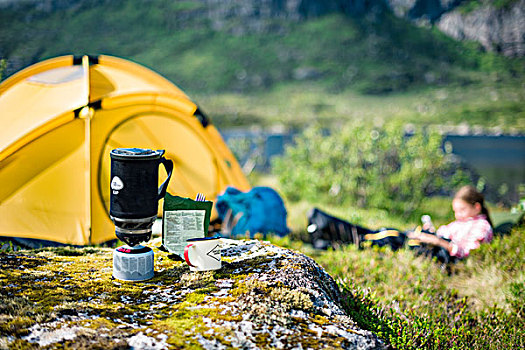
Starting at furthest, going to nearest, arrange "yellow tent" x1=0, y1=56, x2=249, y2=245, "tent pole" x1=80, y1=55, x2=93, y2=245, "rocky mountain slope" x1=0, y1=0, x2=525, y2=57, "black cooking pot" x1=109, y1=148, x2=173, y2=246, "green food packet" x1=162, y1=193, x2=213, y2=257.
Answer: "rocky mountain slope" x1=0, y1=0, x2=525, y2=57, "tent pole" x1=80, y1=55, x2=93, y2=245, "yellow tent" x1=0, y1=56, x2=249, y2=245, "green food packet" x1=162, y1=193, x2=213, y2=257, "black cooking pot" x1=109, y1=148, x2=173, y2=246

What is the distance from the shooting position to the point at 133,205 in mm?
3057

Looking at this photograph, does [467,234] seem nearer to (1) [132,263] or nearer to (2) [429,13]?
(1) [132,263]

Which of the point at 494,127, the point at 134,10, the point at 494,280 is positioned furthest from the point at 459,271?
the point at 134,10

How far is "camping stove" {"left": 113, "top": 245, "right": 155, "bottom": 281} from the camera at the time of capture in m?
3.11

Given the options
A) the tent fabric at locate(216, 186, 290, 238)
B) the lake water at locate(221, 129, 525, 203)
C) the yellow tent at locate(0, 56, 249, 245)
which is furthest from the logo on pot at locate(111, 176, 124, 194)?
the lake water at locate(221, 129, 525, 203)

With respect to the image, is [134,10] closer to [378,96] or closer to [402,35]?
[378,96]

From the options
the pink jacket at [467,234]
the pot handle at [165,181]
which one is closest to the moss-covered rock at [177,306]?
the pot handle at [165,181]

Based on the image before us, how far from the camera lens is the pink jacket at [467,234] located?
6208 millimetres

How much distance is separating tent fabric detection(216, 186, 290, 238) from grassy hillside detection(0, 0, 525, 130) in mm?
72937

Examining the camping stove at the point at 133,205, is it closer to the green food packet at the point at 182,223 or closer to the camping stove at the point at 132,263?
the camping stove at the point at 132,263

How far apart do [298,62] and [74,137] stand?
136 meters

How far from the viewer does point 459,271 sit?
5895 mm

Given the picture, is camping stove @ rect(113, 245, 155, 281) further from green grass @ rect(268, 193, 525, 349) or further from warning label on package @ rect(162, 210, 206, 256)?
green grass @ rect(268, 193, 525, 349)

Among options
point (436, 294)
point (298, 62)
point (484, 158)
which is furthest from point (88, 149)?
point (298, 62)
